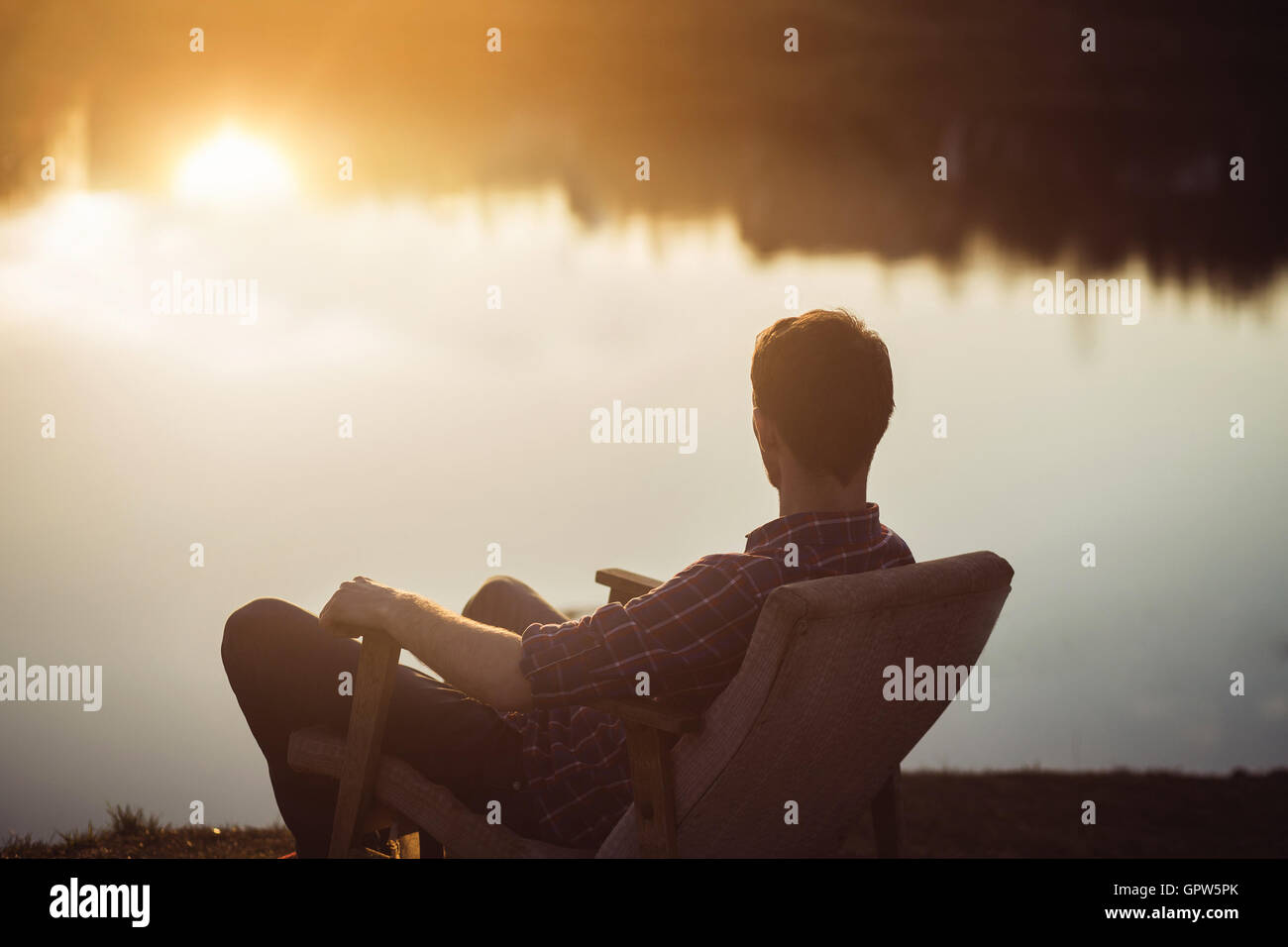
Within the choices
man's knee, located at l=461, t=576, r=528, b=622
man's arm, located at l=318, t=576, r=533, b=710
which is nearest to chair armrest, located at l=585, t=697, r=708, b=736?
man's arm, located at l=318, t=576, r=533, b=710

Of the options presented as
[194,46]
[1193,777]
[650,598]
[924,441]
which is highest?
[194,46]

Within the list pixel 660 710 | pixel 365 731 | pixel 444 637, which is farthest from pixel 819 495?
pixel 365 731

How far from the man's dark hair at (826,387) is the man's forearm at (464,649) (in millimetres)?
603

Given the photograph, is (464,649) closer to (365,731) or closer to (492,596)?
(365,731)

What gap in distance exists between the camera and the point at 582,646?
1.69 metres

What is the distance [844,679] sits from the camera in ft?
5.51

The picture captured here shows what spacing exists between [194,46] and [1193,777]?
5296 millimetres

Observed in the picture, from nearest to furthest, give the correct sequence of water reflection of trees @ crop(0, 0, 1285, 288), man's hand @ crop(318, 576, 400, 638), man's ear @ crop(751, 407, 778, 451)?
man's ear @ crop(751, 407, 778, 451)
man's hand @ crop(318, 576, 400, 638)
water reflection of trees @ crop(0, 0, 1285, 288)

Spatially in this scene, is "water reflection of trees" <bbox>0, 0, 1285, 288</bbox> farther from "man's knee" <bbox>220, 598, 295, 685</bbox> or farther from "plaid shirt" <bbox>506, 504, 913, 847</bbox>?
"plaid shirt" <bbox>506, 504, 913, 847</bbox>

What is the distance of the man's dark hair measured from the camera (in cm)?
173

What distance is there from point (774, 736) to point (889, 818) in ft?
2.66

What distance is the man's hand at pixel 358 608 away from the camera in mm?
1895

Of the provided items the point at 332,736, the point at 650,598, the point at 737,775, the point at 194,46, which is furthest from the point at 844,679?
the point at 194,46
